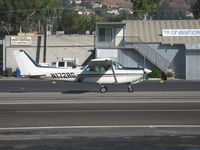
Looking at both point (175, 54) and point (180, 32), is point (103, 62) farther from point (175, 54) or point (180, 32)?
point (180, 32)

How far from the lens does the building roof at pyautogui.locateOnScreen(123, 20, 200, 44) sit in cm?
6184

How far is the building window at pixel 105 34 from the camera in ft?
204

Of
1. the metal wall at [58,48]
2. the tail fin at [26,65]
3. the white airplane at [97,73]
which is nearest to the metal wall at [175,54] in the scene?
the metal wall at [58,48]

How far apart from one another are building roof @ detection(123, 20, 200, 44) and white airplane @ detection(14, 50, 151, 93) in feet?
98.4

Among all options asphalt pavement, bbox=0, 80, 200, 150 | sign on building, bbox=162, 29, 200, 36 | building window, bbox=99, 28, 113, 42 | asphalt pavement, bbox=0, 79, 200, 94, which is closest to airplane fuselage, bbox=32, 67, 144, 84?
asphalt pavement, bbox=0, 79, 200, 94

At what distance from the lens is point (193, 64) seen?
5719 centimetres

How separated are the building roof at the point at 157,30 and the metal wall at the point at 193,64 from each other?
14.2 feet

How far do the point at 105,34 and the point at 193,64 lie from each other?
11.0 meters

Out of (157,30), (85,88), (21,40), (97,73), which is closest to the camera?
(97,73)

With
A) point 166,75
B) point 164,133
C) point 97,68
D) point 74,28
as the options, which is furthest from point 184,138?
point 74,28

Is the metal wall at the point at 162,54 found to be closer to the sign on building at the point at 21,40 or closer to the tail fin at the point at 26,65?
the sign on building at the point at 21,40

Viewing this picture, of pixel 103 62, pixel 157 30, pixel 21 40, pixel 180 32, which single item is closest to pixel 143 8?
pixel 157 30

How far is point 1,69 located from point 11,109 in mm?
44964

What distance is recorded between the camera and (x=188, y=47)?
57.6 metres
